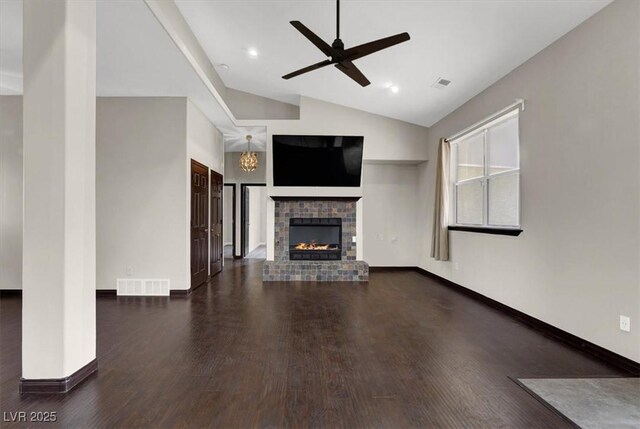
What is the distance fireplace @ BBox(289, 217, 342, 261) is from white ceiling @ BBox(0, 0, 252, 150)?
8.93ft

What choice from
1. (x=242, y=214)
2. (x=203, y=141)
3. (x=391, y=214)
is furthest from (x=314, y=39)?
(x=242, y=214)

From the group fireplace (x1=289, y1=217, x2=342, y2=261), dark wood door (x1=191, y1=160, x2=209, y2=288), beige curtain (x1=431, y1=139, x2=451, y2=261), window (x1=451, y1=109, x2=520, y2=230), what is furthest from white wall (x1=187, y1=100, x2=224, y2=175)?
window (x1=451, y1=109, x2=520, y2=230)

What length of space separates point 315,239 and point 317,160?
1572mm

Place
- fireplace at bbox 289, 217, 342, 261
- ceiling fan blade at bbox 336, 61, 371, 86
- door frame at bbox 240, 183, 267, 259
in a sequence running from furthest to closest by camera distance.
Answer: door frame at bbox 240, 183, 267, 259
fireplace at bbox 289, 217, 342, 261
ceiling fan blade at bbox 336, 61, 371, 86

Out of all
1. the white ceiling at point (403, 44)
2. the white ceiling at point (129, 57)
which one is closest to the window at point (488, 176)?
the white ceiling at point (403, 44)

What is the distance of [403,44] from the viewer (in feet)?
13.2

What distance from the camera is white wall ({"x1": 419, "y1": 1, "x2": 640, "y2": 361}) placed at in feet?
8.68

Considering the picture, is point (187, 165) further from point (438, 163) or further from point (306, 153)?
point (438, 163)

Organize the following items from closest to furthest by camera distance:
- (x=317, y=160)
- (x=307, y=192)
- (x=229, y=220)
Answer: (x=317, y=160)
(x=307, y=192)
(x=229, y=220)

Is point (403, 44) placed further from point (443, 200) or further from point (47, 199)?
point (47, 199)

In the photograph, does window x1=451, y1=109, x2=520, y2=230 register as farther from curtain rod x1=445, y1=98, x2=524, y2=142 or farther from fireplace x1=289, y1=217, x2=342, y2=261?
fireplace x1=289, y1=217, x2=342, y2=261

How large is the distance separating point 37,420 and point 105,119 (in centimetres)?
416

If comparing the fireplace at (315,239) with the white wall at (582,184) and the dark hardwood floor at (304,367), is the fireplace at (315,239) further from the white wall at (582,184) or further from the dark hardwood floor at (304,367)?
the white wall at (582,184)

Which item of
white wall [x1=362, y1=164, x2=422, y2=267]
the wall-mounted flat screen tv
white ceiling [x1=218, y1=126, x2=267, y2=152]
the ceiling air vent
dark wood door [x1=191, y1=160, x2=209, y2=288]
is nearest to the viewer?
the ceiling air vent
